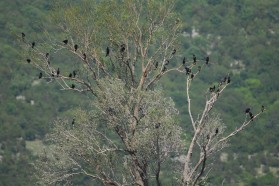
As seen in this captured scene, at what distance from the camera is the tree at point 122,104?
1131 inches

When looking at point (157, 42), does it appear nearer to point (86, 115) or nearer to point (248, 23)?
point (86, 115)

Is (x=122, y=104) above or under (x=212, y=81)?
under

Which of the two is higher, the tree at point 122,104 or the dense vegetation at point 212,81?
the dense vegetation at point 212,81

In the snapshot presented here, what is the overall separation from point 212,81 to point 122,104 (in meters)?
99.0

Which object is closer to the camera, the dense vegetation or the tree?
the tree

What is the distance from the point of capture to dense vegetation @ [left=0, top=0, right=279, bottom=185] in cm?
10212

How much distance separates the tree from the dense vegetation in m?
43.0

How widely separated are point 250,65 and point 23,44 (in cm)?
10947

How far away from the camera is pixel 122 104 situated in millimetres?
29734

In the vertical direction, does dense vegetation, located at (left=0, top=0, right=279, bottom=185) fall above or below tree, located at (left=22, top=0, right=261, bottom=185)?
above

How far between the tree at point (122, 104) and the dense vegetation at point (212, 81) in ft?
141

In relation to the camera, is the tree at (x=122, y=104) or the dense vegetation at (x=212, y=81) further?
the dense vegetation at (x=212, y=81)

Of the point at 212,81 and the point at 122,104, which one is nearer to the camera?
the point at 122,104

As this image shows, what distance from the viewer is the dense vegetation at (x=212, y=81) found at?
102 metres
